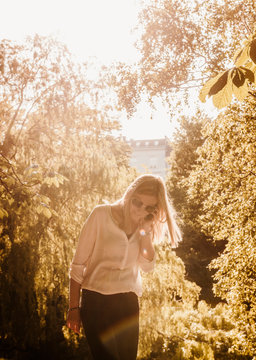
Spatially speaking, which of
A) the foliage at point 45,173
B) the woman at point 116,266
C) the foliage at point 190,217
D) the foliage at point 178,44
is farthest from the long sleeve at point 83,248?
the foliage at point 190,217

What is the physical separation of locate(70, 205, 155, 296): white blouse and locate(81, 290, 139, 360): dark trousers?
5 centimetres

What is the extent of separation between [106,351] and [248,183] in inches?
219

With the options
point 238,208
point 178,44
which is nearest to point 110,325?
point 238,208

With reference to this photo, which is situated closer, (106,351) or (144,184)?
(106,351)

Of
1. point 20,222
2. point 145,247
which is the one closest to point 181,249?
point 20,222

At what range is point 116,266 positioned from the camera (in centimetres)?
187

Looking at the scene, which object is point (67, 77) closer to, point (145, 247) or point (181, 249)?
point (145, 247)

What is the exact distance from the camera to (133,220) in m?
2.02

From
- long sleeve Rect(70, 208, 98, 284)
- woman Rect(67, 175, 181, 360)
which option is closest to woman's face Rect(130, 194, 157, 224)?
woman Rect(67, 175, 181, 360)

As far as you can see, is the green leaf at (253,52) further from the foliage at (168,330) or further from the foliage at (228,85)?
the foliage at (168,330)

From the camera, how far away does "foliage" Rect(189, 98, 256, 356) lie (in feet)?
20.1

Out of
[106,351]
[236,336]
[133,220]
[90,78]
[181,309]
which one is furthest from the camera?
[181,309]

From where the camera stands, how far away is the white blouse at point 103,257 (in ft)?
6.00

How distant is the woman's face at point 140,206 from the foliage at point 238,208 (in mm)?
4327
